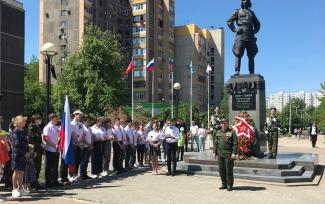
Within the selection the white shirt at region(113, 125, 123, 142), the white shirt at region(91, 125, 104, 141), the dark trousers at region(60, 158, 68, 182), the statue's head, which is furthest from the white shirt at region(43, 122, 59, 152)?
the statue's head

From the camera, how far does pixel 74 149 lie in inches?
465

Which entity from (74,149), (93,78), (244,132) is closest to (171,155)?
(244,132)

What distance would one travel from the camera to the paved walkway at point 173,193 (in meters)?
9.03

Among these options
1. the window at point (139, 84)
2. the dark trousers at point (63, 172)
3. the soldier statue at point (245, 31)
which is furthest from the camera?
the window at point (139, 84)

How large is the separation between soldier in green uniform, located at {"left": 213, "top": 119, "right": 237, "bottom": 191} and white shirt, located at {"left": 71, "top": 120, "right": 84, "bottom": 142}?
163 inches

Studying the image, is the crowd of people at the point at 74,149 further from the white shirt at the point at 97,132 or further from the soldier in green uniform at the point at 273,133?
the soldier in green uniform at the point at 273,133

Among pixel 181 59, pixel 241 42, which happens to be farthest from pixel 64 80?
pixel 181 59

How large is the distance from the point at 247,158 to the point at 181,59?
82486mm

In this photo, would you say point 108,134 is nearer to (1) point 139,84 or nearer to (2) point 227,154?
(2) point 227,154

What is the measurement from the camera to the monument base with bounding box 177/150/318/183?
462 inches

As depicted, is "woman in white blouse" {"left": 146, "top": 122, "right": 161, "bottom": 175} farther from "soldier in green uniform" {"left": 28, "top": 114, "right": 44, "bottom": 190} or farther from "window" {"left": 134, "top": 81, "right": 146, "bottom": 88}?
"window" {"left": 134, "top": 81, "right": 146, "bottom": 88}

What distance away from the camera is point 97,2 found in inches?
2726

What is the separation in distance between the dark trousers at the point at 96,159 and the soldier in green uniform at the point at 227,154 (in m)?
4.37

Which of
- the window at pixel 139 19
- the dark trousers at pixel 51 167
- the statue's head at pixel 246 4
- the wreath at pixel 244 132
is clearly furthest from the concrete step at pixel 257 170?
the window at pixel 139 19
